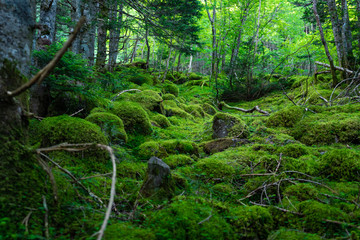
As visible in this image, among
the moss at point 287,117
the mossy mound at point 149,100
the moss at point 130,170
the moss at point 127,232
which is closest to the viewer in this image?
the moss at point 127,232

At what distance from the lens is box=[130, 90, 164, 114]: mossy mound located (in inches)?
283

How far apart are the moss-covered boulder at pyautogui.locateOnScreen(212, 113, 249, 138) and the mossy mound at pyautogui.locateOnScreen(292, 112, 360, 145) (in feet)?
4.06

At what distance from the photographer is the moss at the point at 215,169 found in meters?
3.46

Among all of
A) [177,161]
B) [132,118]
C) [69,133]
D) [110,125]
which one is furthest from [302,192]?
[132,118]

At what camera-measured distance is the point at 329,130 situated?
4496mm

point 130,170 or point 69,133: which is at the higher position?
point 69,133

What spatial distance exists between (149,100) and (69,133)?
14.2 feet

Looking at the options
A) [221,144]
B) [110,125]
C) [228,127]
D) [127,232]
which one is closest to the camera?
[127,232]

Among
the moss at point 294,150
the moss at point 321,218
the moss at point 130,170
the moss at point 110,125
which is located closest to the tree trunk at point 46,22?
the moss at point 110,125

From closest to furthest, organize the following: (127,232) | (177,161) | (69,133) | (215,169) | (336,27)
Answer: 1. (127,232)
2. (69,133)
3. (215,169)
4. (177,161)
5. (336,27)

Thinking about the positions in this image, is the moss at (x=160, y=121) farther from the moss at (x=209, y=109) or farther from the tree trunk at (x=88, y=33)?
the moss at (x=209, y=109)

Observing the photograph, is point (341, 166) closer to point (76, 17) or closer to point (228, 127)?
point (228, 127)

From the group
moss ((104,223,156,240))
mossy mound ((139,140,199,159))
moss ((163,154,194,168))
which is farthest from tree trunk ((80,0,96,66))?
moss ((104,223,156,240))

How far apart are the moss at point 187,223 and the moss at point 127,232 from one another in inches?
3.4
